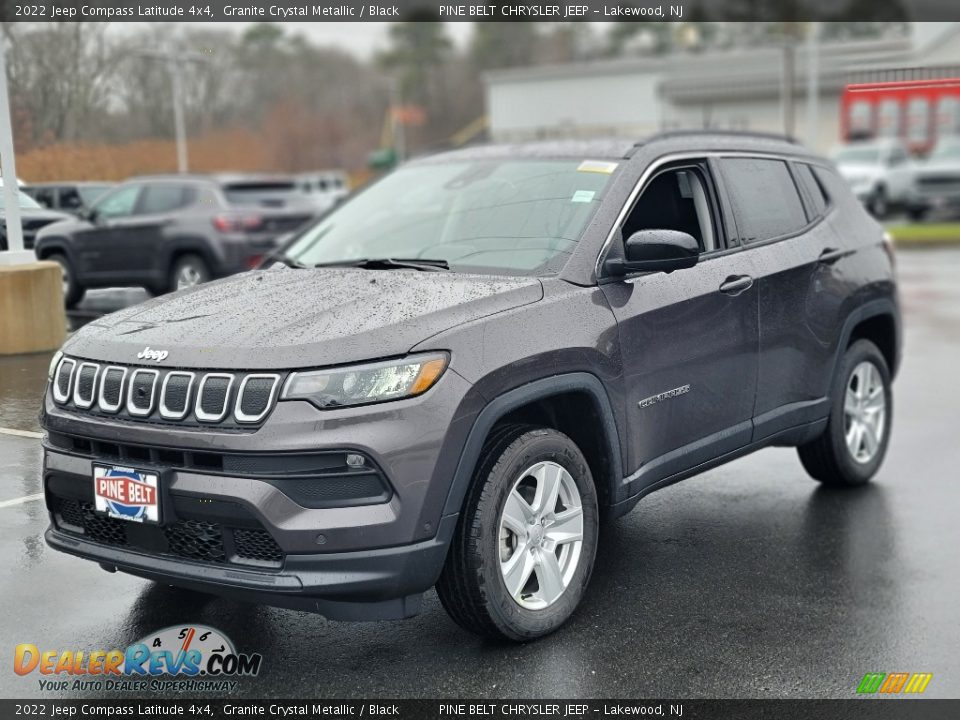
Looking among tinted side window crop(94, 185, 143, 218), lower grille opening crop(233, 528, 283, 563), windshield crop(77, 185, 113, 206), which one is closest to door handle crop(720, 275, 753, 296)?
lower grille opening crop(233, 528, 283, 563)

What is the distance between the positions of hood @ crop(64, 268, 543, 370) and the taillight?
865cm

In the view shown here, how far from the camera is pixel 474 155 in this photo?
5820 millimetres

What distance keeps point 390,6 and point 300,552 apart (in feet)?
23.2

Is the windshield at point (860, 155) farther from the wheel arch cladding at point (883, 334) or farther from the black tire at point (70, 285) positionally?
the black tire at point (70, 285)

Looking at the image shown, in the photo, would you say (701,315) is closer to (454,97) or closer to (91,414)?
(91,414)

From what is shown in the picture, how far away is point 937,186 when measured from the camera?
31.2m


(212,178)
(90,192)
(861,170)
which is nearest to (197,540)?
(90,192)

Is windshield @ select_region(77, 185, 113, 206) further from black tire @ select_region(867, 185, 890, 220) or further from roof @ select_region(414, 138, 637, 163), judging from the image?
black tire @ select_region(867, 185, 890, 220)

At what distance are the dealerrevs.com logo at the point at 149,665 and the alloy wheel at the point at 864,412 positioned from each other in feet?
11.6

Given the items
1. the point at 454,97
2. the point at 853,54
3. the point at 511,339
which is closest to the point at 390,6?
the point at 511,339

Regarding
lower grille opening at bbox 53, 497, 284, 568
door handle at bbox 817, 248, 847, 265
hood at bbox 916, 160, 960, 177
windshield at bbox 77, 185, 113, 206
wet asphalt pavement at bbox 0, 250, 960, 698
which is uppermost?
windshield at bbox 77, 185, 113, 206

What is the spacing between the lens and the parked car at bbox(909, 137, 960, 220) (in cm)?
3108

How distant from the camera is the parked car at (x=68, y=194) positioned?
7375 millimetres

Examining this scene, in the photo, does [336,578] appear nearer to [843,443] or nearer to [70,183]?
[843,443]
